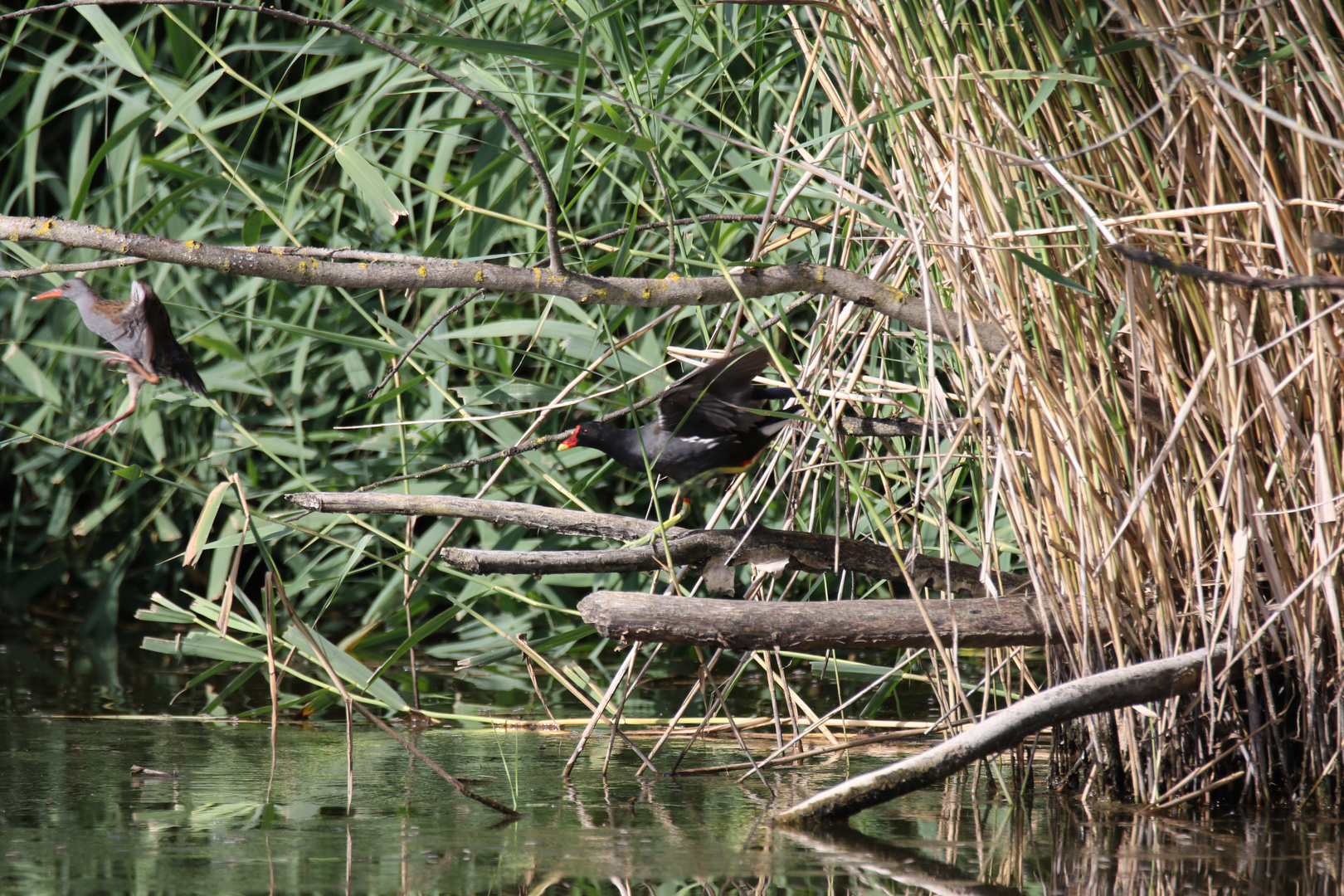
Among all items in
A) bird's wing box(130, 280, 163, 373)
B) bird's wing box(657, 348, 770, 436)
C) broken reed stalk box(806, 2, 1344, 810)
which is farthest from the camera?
bird's wing box(657, 348, 770, 436)

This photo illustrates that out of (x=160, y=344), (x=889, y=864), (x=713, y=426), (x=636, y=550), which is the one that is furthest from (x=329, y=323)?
(x=889, y=864)

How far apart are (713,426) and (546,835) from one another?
841 mm

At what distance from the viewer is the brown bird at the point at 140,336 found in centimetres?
173

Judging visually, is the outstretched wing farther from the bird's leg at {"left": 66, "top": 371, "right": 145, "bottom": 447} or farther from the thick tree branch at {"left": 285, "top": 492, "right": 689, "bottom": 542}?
the thick tree branch at {"left": 285, "top": 492, "right": 689, "bottom": 542}

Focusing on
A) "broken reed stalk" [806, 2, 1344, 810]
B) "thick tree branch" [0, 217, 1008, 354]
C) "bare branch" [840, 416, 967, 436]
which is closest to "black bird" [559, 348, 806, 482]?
"bare branch" [840, 416, 967, 436]

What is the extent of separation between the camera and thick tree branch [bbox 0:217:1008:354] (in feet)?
4.65

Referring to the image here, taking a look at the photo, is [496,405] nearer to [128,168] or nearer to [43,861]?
[128,168]

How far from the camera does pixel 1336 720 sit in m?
1.73

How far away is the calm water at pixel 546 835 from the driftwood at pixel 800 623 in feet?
0.89

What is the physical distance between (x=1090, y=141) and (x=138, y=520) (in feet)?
10.2

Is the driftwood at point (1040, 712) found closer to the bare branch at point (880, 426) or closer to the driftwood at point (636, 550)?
the driftwood at point (636, 550)

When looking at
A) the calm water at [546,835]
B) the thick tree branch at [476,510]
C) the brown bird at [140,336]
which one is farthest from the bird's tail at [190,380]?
the calm water at [546,835]

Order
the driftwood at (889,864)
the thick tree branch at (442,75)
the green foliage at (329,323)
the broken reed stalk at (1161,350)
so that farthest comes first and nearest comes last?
the green foliage at (329,323) → the broken reed stalk at (1161,350) → the driftwood at (889,864) → the thick tree branch at (442,75)

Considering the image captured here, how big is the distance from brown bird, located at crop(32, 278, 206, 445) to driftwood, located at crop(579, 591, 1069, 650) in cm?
68
